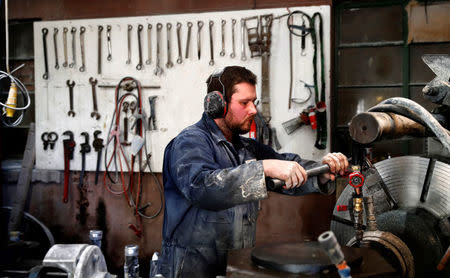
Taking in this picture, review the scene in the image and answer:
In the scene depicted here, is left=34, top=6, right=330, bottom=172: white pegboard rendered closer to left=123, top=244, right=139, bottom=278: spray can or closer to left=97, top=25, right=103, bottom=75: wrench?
left=97, top=25, right=103, bottom=75: wrench

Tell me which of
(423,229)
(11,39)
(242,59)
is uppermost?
(11,39)

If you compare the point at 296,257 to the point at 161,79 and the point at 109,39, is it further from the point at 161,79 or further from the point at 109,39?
the point at 109,39

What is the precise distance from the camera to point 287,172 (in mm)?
1636

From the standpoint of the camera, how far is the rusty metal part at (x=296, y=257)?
133 cm

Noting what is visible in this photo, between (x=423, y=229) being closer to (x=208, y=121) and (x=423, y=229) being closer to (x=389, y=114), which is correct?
(x=389, y=114)

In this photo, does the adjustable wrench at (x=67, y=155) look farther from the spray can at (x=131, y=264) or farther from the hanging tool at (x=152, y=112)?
the spray can at (x=131, y=264)

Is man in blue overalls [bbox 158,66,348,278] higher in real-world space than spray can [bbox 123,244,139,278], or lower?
higher

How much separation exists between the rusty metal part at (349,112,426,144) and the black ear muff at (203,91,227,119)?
0.87m

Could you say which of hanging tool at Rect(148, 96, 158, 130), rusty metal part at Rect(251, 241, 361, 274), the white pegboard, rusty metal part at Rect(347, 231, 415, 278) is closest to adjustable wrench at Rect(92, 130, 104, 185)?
the white pegboard

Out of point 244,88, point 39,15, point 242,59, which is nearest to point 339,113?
point 242,59

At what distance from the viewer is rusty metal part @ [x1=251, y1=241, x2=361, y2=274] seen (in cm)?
133

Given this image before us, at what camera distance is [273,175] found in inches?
65.7

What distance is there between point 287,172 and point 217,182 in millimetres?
284

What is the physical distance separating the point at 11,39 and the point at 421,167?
14.2 feet
